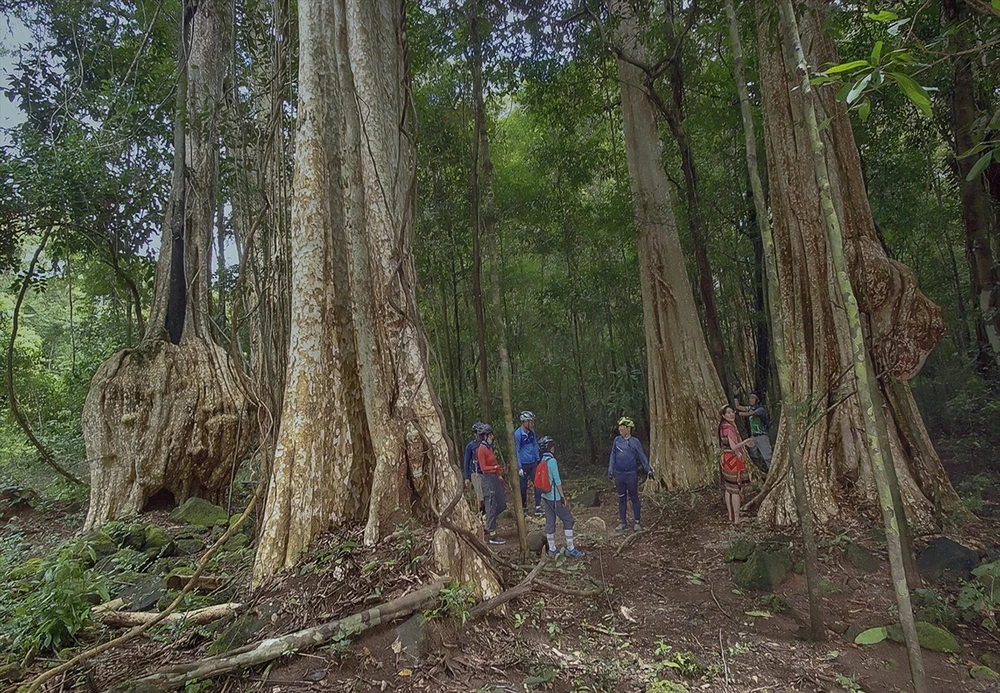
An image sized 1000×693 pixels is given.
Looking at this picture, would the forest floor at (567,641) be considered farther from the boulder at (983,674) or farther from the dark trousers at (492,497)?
the dark trousers at (492,497)

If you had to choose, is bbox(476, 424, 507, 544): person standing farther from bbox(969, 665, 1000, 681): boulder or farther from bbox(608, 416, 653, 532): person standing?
bbox(969, 665, 1000, 681): boulder

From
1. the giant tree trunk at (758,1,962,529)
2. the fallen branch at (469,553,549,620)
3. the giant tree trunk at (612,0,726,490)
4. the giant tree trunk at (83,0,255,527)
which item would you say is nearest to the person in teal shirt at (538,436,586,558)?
the fallen branch at (469,553,549,620)

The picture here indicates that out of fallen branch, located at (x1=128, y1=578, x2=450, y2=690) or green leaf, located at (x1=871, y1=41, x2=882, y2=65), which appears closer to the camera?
green leaf, located at (x1=871, y1=41, x2=882, y2=65)

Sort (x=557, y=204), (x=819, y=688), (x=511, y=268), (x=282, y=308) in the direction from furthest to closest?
1. (x=511, y=268)
2. (x=557, y=204)
3. (x=282, y=308)
4. (x=819, y=688)

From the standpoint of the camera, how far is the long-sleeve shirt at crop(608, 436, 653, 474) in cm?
631

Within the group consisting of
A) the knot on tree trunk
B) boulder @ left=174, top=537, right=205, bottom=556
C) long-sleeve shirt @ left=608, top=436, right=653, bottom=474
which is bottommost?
boulder @ left=174, top=537, right=205, bottom=556

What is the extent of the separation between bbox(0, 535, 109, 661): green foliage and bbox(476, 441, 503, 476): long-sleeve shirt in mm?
3456

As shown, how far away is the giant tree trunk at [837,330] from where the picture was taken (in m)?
5.41

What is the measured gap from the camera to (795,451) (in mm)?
3828

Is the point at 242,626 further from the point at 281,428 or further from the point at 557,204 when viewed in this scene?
the point at 557,204

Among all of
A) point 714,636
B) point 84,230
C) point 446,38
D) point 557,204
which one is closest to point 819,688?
point 714,636

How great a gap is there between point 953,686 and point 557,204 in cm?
1007

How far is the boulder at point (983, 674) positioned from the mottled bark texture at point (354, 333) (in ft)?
9.70

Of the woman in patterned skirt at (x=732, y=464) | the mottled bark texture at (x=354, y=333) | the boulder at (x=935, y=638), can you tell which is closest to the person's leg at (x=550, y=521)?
the mottled bark texture at (x=354, y=333)
